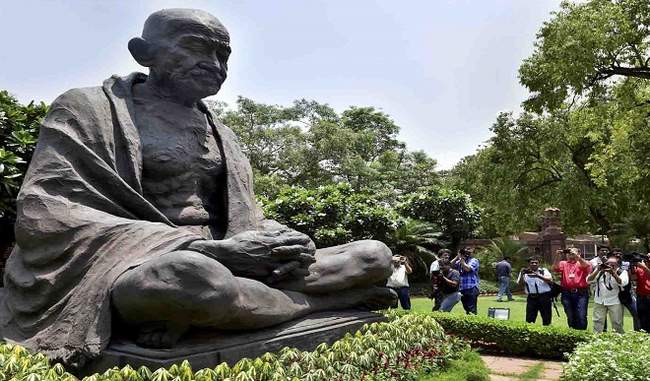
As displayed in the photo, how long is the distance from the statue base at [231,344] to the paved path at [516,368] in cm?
190

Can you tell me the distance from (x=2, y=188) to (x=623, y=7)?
13375 millimetres

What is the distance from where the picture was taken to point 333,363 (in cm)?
357

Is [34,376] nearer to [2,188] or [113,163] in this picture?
[113,163]

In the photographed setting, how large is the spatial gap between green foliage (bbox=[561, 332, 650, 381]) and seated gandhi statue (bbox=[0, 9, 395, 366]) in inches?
63.6

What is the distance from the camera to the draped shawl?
10.9 ft

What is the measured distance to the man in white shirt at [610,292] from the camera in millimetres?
7648

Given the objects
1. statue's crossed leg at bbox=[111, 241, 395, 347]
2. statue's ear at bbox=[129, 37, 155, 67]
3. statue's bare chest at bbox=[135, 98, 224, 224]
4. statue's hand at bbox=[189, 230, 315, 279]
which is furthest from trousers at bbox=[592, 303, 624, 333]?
statue's ear at bbox=[129, 37, 155, 67]

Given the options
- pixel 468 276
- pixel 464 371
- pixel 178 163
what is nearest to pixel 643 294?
pixel 468 276

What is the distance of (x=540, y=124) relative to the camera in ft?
70.3

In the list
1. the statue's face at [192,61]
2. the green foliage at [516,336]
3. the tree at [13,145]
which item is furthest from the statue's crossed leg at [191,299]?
the tree at [13,145]

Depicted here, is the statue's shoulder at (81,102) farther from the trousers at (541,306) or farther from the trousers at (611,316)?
the trousers at (541,306)

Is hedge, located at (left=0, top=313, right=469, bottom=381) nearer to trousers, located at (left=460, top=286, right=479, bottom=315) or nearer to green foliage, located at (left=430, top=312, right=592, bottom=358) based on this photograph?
green foliage, located at (left=430, top=312, right=592, bottom=358)

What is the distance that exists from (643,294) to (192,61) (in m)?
6.51

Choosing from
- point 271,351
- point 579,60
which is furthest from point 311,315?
point 579,60
